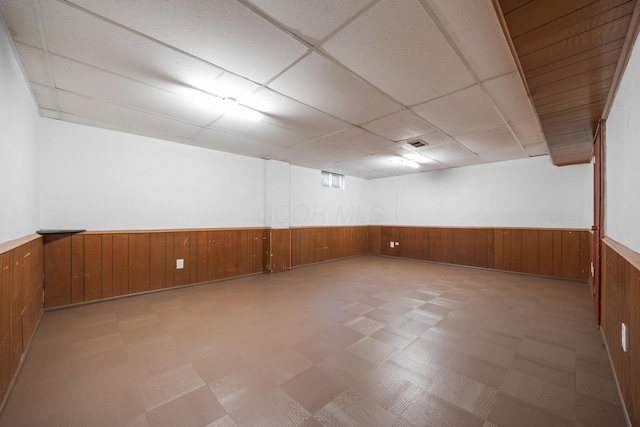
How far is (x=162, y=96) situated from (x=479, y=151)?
16.8ft

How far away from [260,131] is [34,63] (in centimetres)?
222

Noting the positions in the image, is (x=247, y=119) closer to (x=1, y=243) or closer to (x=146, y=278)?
(x=1, y=243)

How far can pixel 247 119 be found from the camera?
3.31 metres

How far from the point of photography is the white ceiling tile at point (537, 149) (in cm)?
442

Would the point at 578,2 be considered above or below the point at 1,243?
above

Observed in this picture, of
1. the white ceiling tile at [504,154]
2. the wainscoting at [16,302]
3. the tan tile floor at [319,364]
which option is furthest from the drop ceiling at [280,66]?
the tan tile floor at [319,364]

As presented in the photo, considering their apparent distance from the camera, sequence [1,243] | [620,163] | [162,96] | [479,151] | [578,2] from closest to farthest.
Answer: [578,2] → [1,243] → [620,163] → [162,96] → [479,151]

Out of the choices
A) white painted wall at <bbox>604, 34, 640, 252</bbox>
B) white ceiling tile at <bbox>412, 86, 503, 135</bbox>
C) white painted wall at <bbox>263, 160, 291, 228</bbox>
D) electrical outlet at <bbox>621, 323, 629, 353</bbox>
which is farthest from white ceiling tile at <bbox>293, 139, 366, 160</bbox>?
electrical outlet at <bbox>621, 323, 629, 353</bbox>

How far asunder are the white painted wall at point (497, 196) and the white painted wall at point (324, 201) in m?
0.82

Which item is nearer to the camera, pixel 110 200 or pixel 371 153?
pixel 110 200

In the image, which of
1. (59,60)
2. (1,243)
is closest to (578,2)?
(59,60)

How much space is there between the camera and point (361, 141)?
4246 mm

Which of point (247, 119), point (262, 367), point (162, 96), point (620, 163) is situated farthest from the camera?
point (247, 119)

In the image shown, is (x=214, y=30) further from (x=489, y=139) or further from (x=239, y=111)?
(x=489, y=139)
